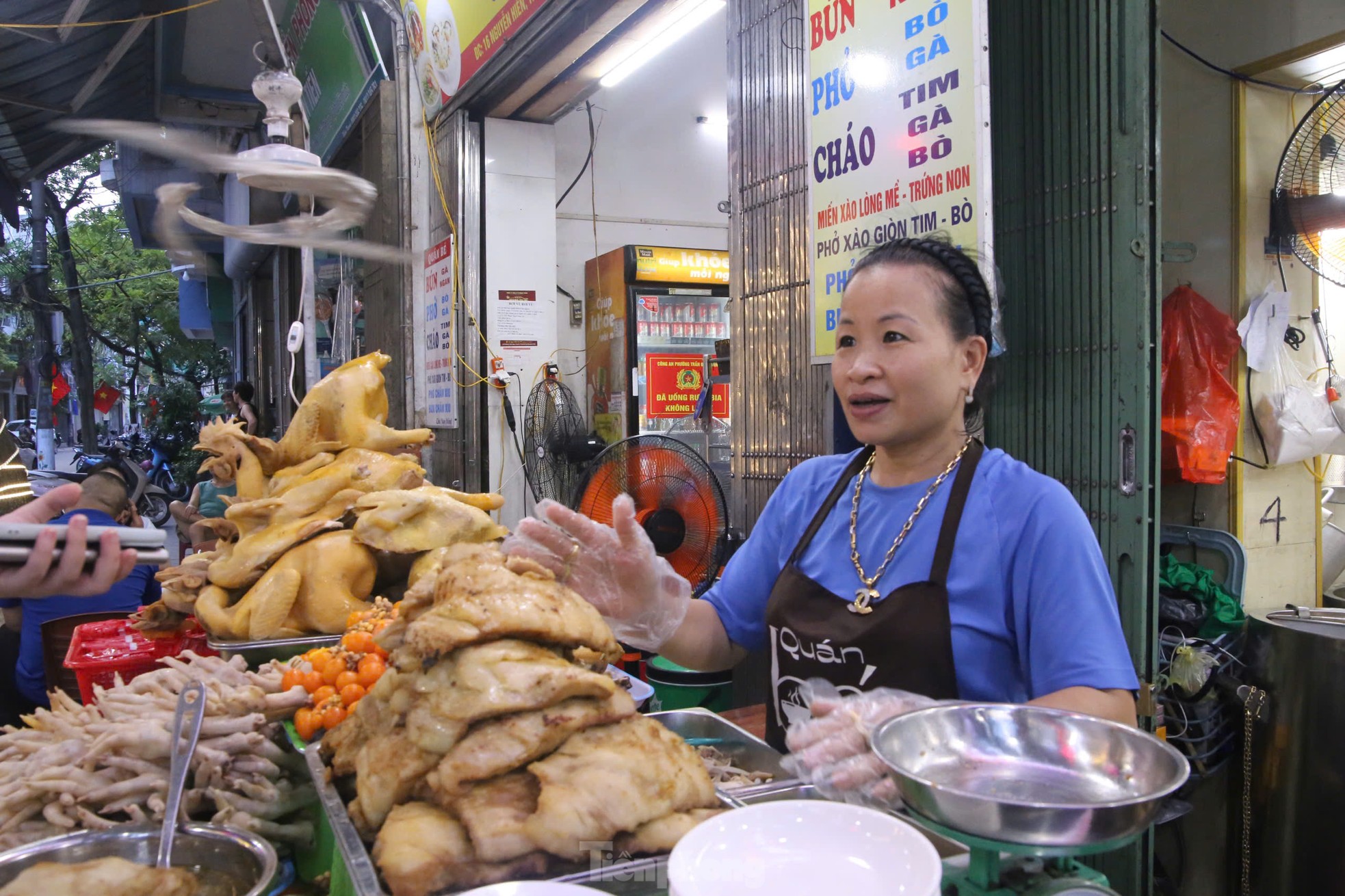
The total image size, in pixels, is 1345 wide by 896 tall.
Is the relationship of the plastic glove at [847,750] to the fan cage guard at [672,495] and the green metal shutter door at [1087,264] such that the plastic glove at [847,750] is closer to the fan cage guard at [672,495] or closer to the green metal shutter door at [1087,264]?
the green metal shutter door at [1087,264]

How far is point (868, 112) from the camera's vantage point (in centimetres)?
292

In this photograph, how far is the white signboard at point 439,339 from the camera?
22.1 feet

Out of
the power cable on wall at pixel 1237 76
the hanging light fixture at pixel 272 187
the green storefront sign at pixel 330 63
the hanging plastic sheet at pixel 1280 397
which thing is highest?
the green storefront sign at pixel 330 63

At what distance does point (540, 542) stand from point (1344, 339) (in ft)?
15.6

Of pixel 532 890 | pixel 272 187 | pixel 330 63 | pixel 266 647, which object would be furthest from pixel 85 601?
pixel 330 63

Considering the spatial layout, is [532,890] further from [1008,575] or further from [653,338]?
[653,338]

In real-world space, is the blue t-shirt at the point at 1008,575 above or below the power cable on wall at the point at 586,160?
below

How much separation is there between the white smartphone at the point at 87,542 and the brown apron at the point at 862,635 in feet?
4.55

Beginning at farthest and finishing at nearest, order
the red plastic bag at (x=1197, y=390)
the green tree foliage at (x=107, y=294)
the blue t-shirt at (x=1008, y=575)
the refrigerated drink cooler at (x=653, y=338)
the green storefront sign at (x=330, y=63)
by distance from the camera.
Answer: the green tree foliage at (x=107, y=294) → the refrigerated drink cooler at (x=653, y=338) → the green storefront sign at (x=330, y=63) → the red plastic bag at (x=1197, y=390) → the blue t-shirt at (x=1008, y=575)

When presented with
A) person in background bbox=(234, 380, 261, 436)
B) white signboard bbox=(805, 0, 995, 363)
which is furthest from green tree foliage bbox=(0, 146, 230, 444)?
white signboard bbox=(805, 0, 995, 363)

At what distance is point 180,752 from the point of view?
152 cm

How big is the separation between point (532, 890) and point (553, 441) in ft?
19.3

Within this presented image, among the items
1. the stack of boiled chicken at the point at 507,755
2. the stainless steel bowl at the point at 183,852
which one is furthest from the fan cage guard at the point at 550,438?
the stack of boiled chicken at the point at 507,755

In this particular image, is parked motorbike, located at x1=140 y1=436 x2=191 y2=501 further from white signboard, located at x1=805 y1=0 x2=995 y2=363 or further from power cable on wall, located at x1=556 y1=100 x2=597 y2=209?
white signboard, located at x1=805 y1=0 x2=995 y2=363
